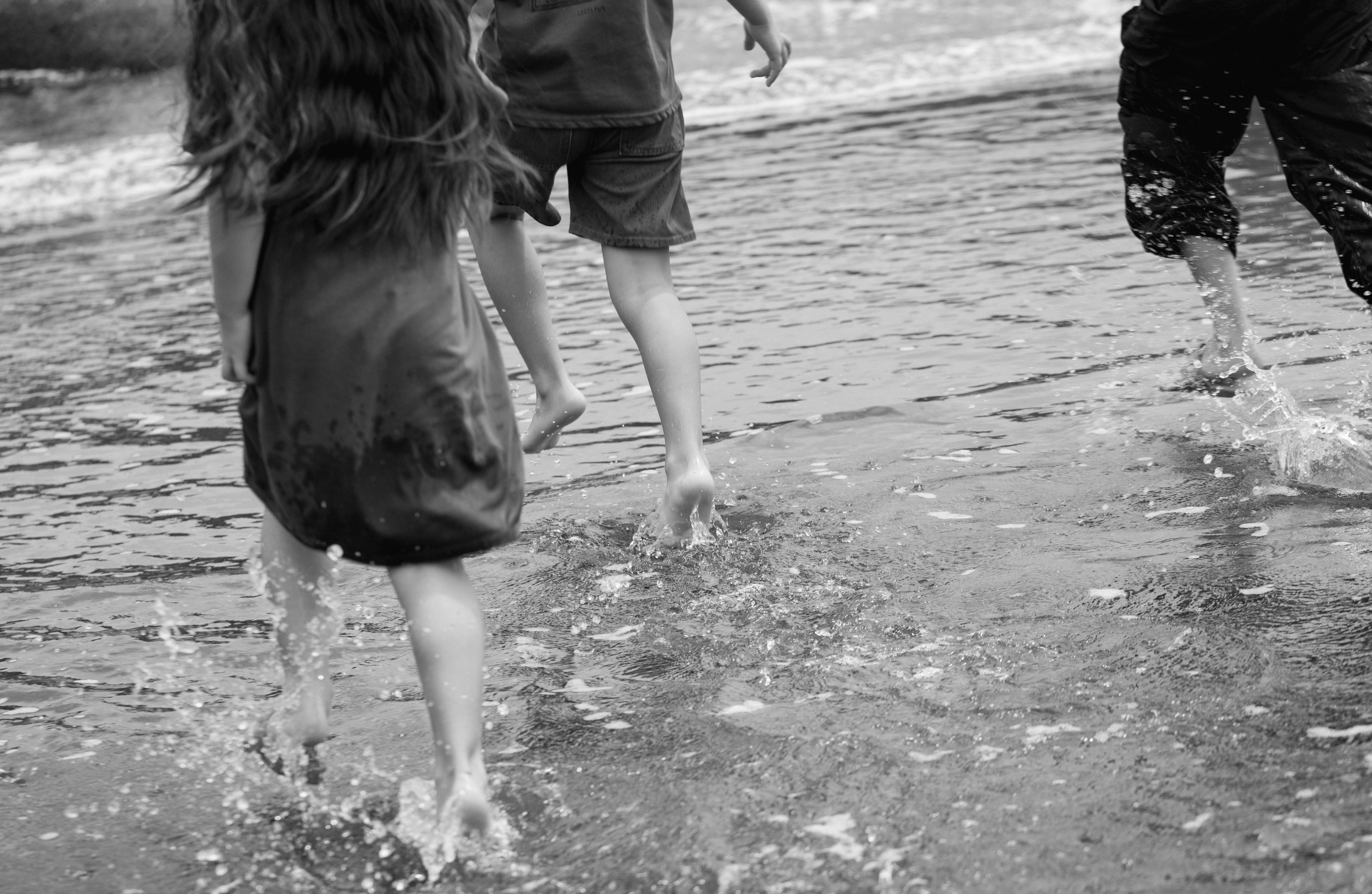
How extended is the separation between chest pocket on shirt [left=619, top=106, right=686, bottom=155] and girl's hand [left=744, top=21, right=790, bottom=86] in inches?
13.0

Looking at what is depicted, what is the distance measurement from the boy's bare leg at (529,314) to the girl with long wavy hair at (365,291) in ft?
4.57

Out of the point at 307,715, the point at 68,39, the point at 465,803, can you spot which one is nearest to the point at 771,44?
the point at 307,715

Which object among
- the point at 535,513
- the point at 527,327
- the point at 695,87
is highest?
the point at 527,327

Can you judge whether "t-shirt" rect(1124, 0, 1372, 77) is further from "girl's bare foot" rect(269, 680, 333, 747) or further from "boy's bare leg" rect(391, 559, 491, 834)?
"girl's bare foot" rect(269, 680, 333, 747)

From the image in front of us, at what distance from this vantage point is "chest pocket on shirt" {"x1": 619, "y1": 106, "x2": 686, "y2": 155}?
12.1ft

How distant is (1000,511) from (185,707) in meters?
1.80

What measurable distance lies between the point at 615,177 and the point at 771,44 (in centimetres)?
57

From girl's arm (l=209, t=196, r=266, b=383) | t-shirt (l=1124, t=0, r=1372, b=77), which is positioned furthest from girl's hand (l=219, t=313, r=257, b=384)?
t-shirt (l=1124, t=0, r=1372, b=77)

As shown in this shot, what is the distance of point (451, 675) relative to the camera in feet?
7.96

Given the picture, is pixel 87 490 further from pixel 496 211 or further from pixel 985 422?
pixel 985 422

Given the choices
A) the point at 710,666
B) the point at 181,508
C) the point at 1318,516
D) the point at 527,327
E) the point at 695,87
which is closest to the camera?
the point at 710,666

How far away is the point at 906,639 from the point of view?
303cm

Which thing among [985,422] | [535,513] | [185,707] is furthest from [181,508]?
[985,422]

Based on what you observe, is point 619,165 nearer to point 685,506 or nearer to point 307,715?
point 685,506
